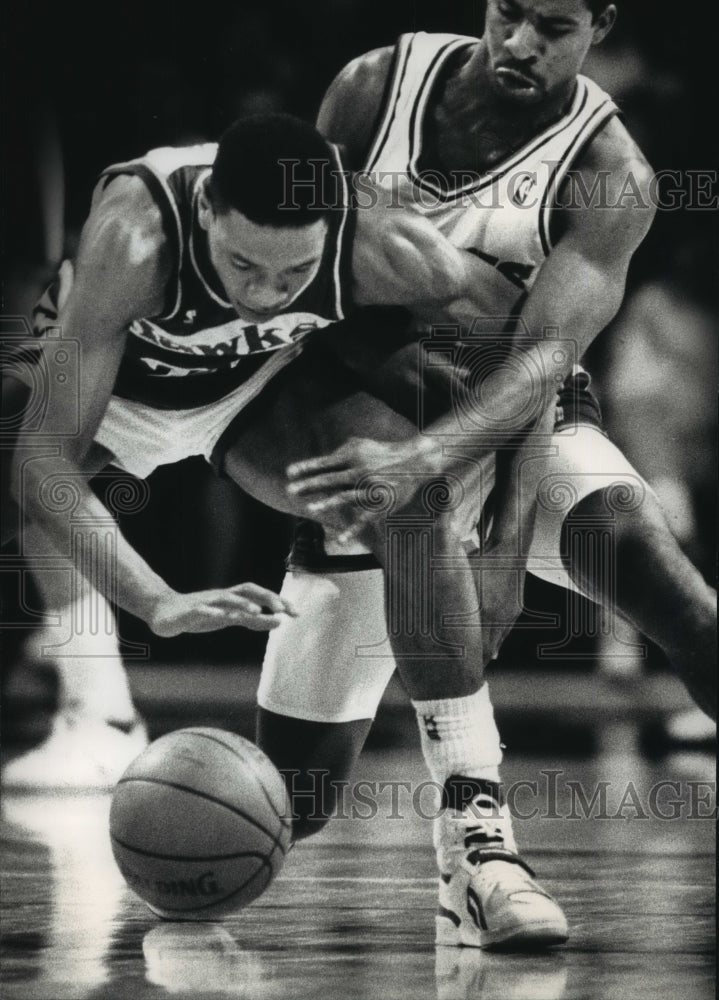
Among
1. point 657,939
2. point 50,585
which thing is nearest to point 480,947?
point 657,939

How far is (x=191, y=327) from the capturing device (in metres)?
2.55

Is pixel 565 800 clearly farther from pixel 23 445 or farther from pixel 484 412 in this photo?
pixel 23 445

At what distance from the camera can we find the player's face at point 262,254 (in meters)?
2.47

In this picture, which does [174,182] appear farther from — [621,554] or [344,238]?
[621,554]

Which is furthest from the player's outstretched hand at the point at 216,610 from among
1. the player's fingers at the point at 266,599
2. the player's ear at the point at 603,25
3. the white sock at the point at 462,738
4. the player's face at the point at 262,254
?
the player's ear at the point at 603,25

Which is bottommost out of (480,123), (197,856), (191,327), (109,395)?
(197,856)

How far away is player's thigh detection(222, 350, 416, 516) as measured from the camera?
254 cm

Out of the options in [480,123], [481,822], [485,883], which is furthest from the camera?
[480,123]

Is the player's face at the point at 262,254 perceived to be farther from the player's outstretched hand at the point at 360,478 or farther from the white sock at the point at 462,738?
the white sock at the point at 462,738

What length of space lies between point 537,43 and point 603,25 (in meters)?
0.14

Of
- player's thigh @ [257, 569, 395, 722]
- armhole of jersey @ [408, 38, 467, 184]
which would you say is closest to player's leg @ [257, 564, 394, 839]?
player's thigh @ [257, 569, 395, 722]

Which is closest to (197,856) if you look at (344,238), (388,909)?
(388,909)

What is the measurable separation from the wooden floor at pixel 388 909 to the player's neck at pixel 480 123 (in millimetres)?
1190

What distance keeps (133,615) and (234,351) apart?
1.86ft
